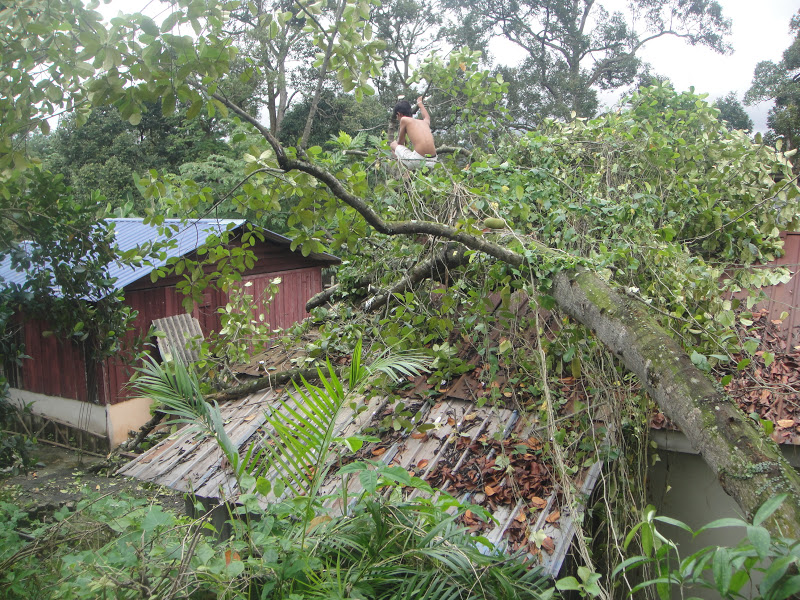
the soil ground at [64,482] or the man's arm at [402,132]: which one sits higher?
the man's arm at [402,132]

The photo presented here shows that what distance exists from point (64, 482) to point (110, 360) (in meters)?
2.29

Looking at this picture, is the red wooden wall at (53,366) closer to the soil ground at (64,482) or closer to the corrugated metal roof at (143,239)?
the soil ground at (64,482)

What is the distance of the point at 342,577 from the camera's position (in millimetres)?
2588

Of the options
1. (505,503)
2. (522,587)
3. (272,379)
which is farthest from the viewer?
(272,379)

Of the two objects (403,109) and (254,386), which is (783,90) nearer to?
(403,109)

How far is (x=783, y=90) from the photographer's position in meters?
17.2

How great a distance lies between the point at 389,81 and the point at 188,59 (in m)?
20.7

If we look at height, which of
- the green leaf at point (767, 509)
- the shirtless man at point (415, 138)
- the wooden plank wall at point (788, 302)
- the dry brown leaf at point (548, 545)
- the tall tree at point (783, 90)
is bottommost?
the dry brown leaf at point (548, 545)

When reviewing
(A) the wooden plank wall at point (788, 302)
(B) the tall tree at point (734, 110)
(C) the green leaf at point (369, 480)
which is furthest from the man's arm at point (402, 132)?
(B) the tall tree at point (734, 110)

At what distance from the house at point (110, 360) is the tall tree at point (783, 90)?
14359 millimetres

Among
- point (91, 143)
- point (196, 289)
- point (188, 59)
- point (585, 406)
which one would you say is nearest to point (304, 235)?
point (196, 289)

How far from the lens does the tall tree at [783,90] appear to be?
52.2 feet

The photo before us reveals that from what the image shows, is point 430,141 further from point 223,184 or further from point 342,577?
point 223,184

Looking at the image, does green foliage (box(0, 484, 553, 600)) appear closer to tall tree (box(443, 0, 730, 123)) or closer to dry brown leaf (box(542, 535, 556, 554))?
dry brown leaf (box(542, 535, 556, 554))
